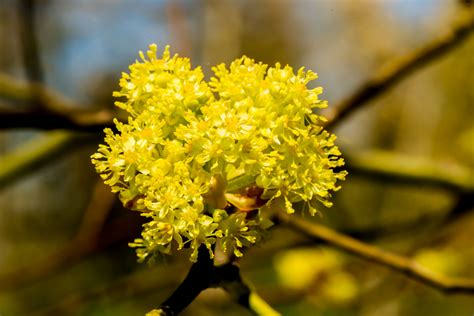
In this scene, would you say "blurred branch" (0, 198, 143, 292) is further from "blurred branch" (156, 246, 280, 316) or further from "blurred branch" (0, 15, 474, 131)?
"blurred branch" (156, 246, 280, 316)

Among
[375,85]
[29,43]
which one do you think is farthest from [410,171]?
[29,43]

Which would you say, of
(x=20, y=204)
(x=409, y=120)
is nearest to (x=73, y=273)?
(x=20, y=204)

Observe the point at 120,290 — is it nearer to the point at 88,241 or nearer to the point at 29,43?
the point at 88,241

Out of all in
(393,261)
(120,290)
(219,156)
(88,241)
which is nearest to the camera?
(219,156)

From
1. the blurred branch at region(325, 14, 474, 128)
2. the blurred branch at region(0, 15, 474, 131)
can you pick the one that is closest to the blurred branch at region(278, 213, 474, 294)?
the blurred branch at region(0, 15, 474, 131)

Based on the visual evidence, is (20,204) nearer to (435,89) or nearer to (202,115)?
(435,89)

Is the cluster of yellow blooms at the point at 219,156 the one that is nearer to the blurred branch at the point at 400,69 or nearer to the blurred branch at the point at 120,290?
the blurred branch at the point at 400,69
